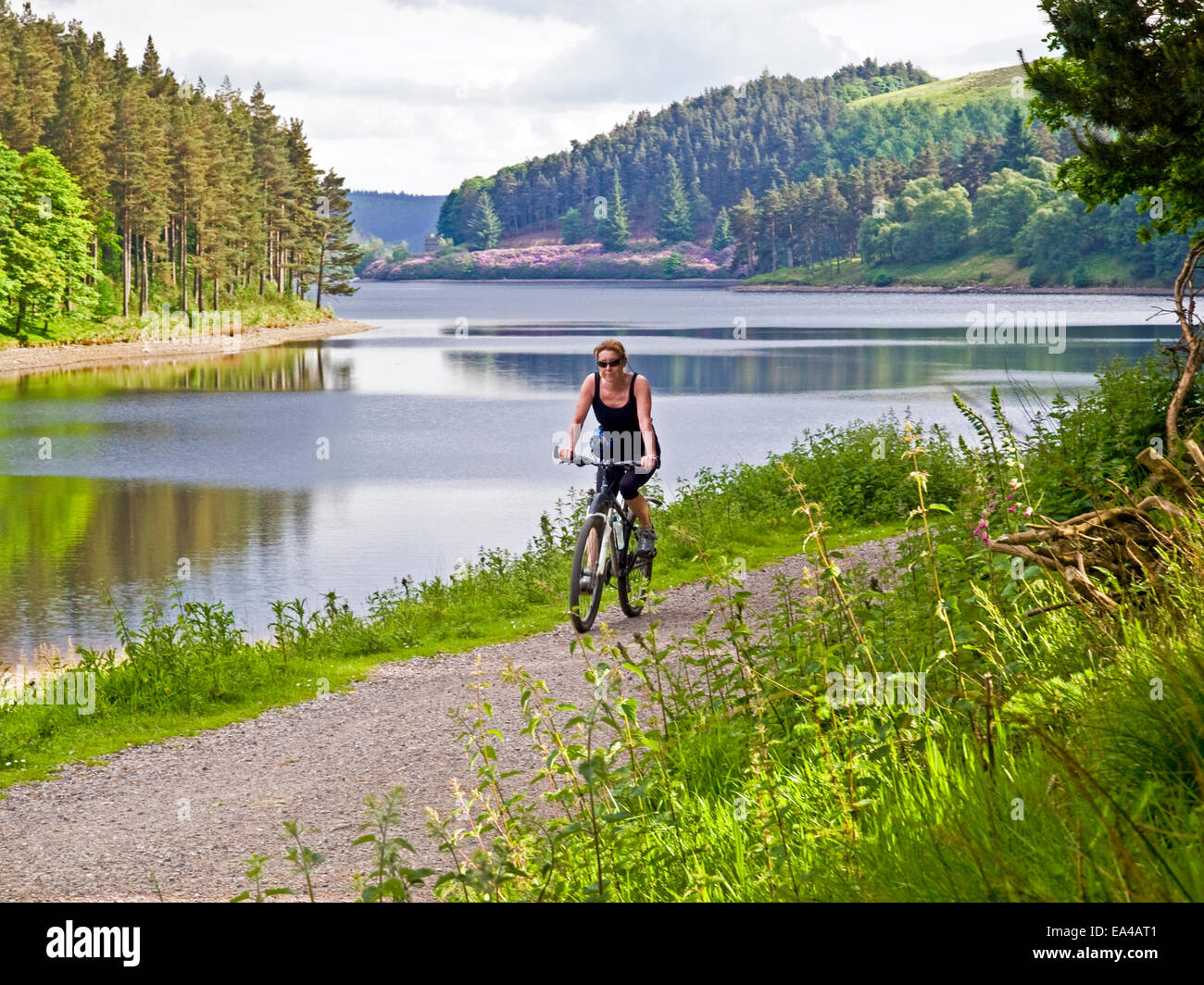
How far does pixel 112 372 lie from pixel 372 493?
39453mm

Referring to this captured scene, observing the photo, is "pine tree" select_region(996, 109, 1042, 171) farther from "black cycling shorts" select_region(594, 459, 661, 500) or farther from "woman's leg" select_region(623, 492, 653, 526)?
"black cycling shorts" select_region(594, 459, 661, 500)

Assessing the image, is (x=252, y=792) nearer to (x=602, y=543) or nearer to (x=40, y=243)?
(x=602, y=543)

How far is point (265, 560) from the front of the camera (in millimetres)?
21922

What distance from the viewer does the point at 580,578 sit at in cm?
1134

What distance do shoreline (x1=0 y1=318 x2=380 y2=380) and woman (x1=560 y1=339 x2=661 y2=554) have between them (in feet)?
180

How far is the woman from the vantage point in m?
10.8

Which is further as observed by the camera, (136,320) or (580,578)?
(136,320)

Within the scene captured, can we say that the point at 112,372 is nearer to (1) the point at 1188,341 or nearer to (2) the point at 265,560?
(2) the point at 265,560

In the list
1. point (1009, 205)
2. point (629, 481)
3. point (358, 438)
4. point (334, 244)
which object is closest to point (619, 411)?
point (629, 481)

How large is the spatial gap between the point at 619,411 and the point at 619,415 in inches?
1.4

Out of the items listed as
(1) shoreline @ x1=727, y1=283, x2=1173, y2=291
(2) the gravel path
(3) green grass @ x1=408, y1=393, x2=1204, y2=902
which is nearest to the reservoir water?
(2) the gravel path

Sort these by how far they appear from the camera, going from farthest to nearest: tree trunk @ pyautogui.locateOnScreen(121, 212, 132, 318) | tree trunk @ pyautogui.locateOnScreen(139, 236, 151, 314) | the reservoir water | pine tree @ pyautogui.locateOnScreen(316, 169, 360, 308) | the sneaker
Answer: pine tree @ pyautogui.locateOnScreen(316, 169, 360, 308), tree trunk @ pyautogui.locateOnScreen(139, 236, 151, 314), tree trunk @ pyautogui.locateOnScreen(121, 212, 132, 318), the reservoir water, the sneaker

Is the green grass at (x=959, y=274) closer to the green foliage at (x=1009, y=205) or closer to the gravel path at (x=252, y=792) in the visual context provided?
the green foliage at (x=1009, y=205)

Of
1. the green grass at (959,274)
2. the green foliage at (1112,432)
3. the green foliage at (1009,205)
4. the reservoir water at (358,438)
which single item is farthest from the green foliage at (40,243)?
the green foliage at (1009,205)
